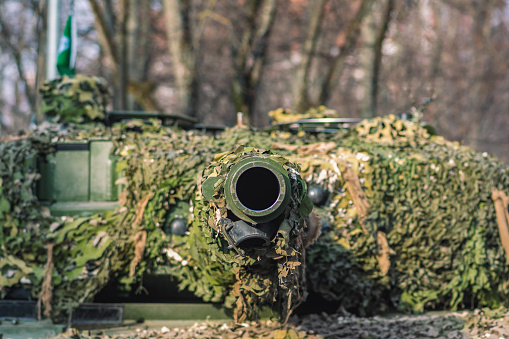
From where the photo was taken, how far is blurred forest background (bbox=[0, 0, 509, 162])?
42.5 feet

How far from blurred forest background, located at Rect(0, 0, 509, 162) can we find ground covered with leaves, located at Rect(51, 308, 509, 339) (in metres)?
2.07

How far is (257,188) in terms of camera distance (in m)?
3.61

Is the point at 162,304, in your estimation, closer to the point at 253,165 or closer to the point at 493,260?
the point at 253,165

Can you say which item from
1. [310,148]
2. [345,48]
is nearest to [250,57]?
[345,48]

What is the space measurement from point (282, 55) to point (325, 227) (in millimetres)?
16342

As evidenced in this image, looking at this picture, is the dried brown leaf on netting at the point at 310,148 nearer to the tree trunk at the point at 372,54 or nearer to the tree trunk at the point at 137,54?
the tree trunk at the point at 137,54

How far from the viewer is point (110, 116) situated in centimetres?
576

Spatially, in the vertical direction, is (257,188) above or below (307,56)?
below

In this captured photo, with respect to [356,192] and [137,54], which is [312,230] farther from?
[137,54]

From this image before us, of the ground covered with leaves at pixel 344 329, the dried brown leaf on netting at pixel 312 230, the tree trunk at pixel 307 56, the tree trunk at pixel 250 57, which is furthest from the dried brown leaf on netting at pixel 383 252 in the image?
the tree trunk at pixel 307 56

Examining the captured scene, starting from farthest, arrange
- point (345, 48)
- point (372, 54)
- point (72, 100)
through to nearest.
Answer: point (345, 48), point (372, 54), point (72, 100)

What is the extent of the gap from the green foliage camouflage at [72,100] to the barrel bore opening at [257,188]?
8.03 feet

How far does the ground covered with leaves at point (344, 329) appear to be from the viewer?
14.4ft

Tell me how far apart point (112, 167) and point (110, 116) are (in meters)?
0.92
